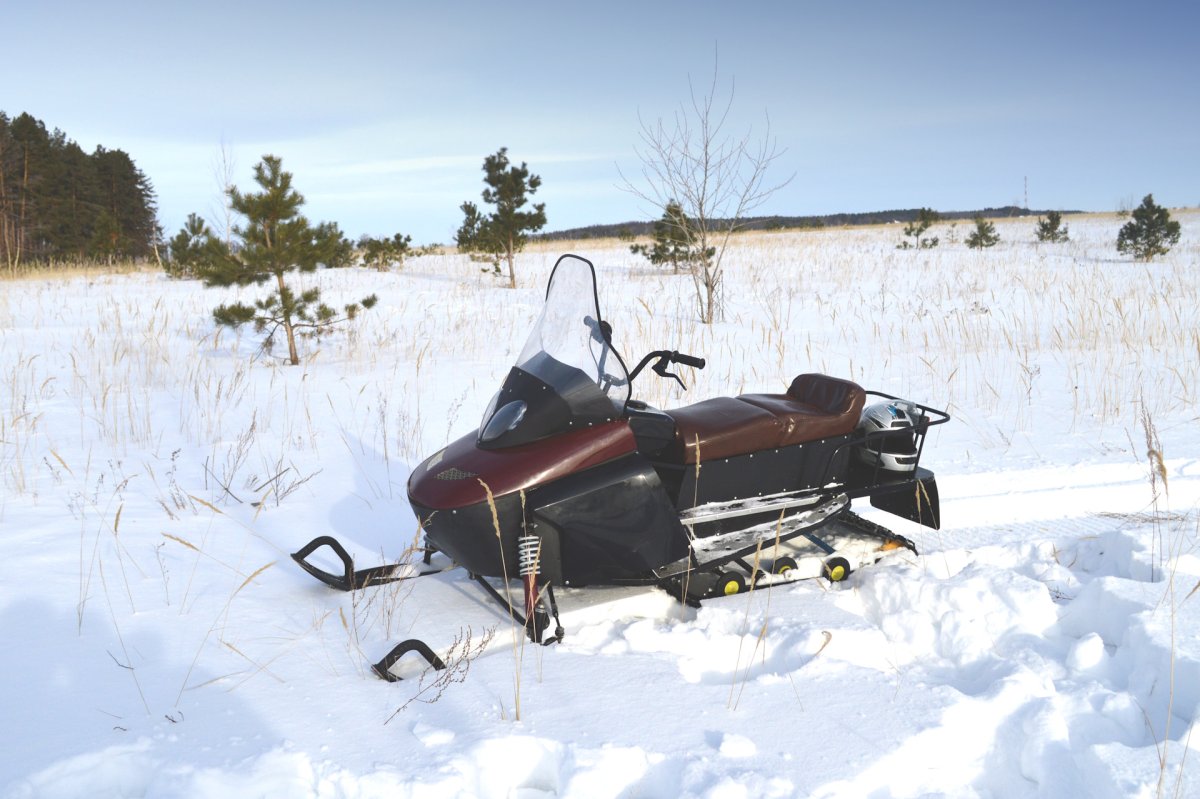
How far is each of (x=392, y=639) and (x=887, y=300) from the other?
12798 millimetres

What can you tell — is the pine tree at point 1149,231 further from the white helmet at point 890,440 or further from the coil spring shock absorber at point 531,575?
the coil spring shock absorber at point 531,575

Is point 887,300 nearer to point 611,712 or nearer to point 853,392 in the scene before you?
point 853,392

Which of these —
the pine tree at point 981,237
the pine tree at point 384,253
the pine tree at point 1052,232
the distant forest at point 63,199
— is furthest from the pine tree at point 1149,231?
the distant forest at point 63,199

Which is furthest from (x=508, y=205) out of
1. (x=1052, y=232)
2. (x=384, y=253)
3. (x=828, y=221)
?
(x=828, y=221)

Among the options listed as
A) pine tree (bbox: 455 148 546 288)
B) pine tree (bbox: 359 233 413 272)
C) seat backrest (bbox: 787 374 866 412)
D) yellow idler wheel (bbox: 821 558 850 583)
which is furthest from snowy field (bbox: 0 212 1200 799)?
pine tree (bbox: 359 233 413 272)

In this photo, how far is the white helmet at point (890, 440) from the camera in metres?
3.60

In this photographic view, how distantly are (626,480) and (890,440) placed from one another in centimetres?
147

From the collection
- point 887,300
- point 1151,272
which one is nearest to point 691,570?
point 887,300

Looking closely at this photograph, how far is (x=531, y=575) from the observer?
9.32ft

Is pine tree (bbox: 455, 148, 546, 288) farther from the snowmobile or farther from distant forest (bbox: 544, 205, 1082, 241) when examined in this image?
distant forest (bbox: 544, 205, 1082, 241)

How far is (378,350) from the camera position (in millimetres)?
9922

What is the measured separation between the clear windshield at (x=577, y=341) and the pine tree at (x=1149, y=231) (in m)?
24.7

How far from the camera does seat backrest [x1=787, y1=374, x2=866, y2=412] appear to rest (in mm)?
3473

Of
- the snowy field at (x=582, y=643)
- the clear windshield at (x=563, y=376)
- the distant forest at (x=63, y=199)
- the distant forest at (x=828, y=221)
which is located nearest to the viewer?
the snowy field at (x=582, y=643)
